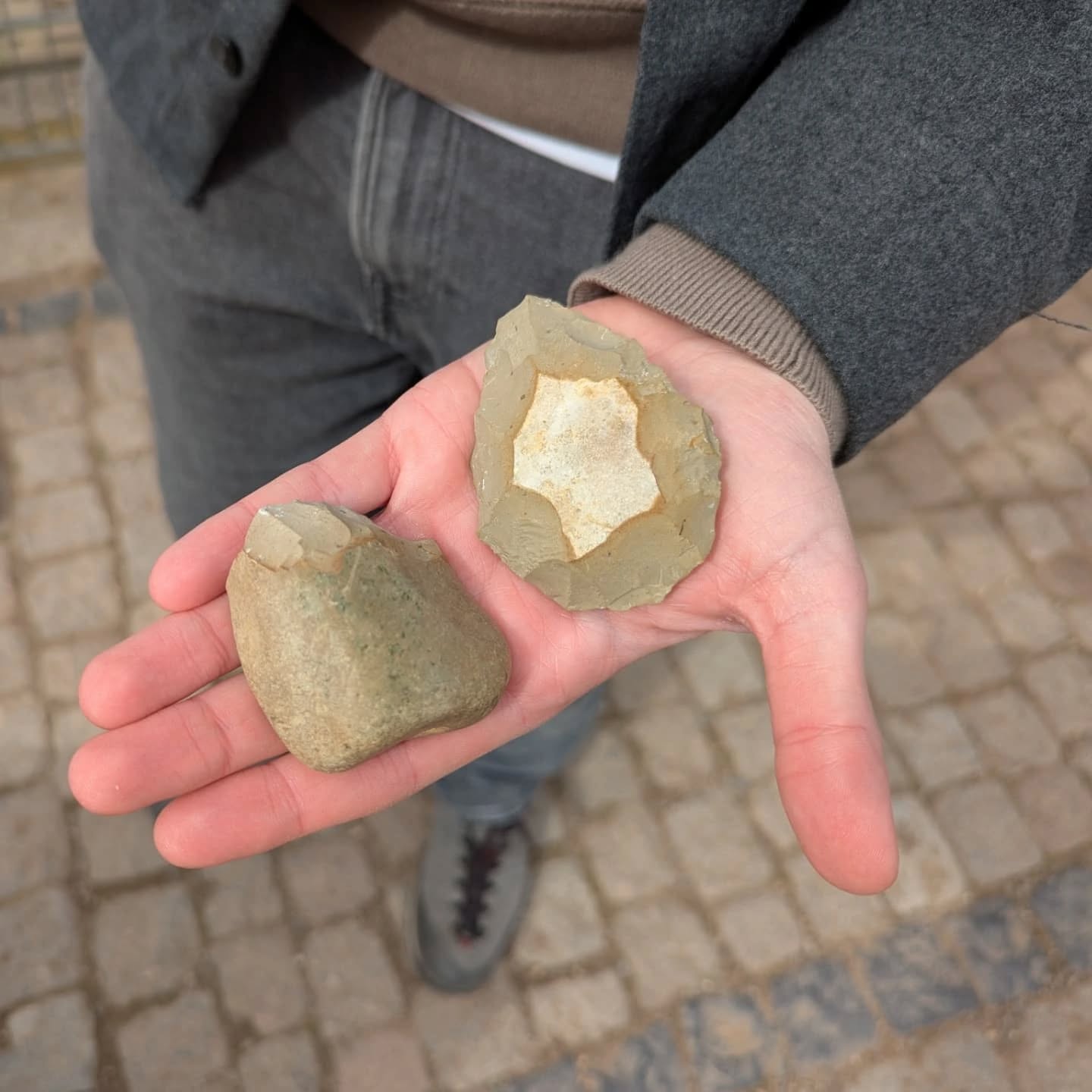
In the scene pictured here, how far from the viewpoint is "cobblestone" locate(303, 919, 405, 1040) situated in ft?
7.53

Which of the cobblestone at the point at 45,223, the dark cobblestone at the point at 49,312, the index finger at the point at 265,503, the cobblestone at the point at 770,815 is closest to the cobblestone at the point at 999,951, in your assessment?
the cobblestone at the point at 770,815

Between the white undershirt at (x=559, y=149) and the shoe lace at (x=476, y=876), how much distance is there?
1.54 m

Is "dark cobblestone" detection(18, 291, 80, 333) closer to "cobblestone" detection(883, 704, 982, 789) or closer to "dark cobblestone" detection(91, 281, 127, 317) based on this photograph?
"dark cobblestone" detection(91, 281, 127, 317)

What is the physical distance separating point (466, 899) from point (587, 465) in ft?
4.01

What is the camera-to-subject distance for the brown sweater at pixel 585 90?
1.40 meters

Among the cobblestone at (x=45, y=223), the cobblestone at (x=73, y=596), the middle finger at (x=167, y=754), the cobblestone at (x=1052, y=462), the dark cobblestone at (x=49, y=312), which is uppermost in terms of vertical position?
the middle finger at (x=167, y=754)

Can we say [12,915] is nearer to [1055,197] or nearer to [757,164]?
[757,164]

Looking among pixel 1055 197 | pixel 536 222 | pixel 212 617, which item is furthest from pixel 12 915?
pixel 1055 197

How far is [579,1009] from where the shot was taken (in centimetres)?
234

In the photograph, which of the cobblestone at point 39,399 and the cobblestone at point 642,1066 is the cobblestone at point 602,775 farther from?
the cobblestone at point 39,399

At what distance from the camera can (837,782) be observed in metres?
1.19

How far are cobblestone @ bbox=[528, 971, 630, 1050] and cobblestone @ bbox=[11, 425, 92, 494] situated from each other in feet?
6.40

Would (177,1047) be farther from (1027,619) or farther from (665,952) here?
(1027,619)

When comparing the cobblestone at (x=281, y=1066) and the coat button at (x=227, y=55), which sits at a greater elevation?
the coat button at (x=227, y=55)
